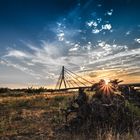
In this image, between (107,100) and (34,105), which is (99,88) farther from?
(34,105)

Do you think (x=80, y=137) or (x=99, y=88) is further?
(x=99, y=88)

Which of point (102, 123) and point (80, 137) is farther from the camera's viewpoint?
point (102, 123)

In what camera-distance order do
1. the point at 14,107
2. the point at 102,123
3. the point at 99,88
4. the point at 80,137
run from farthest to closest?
1. the point at 14,107
2. the point at 99,88
3. the point at 102,123
4. the point at 80,137

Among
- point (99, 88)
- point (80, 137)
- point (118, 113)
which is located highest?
A: point (99, 88)

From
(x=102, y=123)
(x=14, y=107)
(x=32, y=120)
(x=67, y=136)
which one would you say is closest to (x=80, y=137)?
(x=67, y=136)

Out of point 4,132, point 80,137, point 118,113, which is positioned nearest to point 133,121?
point 118,113

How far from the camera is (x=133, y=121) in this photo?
10.9 m

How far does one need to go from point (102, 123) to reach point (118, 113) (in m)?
0.72

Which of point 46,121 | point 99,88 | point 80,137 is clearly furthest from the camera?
point 46,121

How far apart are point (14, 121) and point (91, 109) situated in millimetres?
3678

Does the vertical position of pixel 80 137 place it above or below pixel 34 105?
below

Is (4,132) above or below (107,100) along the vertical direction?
below

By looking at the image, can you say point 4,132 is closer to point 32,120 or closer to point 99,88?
point 32,120

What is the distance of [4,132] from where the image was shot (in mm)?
10828
